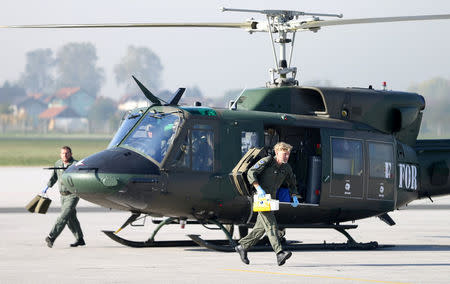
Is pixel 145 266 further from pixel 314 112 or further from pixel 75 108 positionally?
pixel 75 108

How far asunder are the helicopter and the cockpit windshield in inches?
0.7

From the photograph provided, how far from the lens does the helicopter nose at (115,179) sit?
47.9 feet

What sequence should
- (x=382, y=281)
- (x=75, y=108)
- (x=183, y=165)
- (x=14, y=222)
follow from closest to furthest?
(x=382, y=281)
(x=183, y=165)
(x=14, y=222)
(x=75, y=108)

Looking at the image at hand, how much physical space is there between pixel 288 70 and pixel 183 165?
2.96m

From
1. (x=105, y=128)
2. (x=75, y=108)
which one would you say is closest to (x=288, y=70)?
(x=105, y=128)

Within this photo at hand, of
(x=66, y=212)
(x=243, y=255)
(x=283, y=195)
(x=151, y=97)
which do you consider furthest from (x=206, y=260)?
(x=66, y=212)

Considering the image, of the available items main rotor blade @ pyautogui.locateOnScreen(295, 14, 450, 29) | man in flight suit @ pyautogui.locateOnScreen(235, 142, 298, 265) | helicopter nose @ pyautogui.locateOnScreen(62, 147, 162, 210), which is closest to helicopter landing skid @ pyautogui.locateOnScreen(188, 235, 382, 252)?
helicopter nose @ pyautogui.locateOnScreen(62, 147, 162, 210)

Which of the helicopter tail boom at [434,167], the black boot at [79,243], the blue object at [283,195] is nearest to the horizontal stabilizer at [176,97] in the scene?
the blue object at [283,195]

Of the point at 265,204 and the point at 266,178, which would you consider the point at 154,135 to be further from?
the point at 265,204

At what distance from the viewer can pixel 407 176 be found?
17.6 metres

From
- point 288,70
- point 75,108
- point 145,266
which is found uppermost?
point 288,70

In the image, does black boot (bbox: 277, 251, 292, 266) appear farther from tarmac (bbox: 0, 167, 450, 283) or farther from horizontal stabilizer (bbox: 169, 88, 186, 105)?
horizontal stabilizer (bbox: 169, 88, 186, 105)

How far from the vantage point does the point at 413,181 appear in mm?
17828

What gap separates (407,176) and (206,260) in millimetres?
5070
